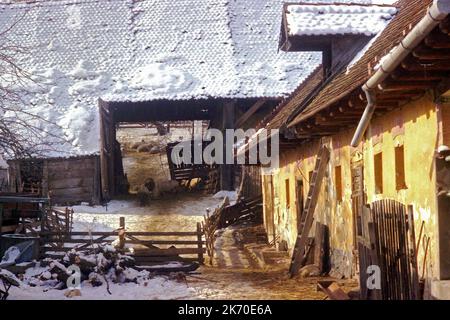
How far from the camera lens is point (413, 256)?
7.98 metres

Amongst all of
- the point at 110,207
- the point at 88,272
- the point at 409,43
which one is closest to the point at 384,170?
the point at 409,43

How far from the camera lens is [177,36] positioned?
3048cm

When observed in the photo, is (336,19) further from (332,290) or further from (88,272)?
(88,272)

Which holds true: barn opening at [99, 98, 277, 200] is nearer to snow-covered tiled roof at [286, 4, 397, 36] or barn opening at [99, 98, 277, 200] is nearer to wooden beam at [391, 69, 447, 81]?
snow-covered tiled roof at [286, 4, 397, 36]

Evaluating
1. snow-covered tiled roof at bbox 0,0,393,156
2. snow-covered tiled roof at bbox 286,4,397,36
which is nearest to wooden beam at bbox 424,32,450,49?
snow-covered tiled roof at bbox 286,4,397,36

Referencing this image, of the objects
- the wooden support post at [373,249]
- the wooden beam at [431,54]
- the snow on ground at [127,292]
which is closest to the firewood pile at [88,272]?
the snow on ground at [127,292]

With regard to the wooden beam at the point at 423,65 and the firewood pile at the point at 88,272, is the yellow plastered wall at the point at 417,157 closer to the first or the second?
the wooden beam at the point at 423,65

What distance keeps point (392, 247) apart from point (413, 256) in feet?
0.87

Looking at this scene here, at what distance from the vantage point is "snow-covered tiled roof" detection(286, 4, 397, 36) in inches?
546

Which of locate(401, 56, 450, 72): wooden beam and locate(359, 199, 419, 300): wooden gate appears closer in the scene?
locate(401, 56, 450, 72): wooden beam

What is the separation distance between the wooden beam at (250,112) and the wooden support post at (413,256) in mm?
18594

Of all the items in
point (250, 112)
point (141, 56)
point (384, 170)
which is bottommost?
point (384, 170)

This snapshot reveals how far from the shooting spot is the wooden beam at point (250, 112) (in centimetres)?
2662
